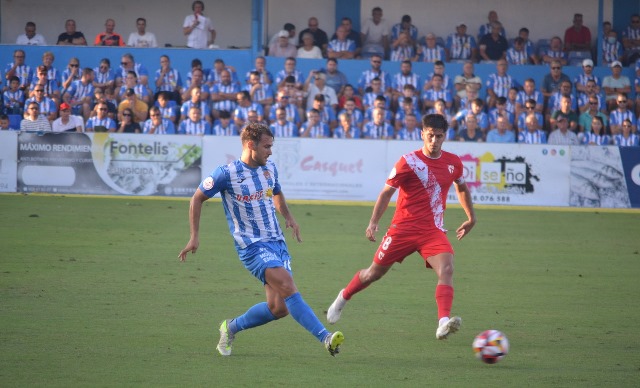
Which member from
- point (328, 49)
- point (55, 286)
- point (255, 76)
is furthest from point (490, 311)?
point (328, 49)

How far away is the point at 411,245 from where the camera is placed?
812 centimetres

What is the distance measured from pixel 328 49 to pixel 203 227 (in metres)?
9.32

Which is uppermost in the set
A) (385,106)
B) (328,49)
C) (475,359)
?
(328,49)

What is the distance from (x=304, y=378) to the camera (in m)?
6.62

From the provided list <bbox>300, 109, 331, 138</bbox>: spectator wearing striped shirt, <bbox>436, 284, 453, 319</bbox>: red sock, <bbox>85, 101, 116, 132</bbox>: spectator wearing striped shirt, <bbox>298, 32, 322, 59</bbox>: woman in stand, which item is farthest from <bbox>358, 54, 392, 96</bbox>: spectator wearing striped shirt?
<bbox>436, 284, 453, 319</bbox>: red sock

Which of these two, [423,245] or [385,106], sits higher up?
[385,106]

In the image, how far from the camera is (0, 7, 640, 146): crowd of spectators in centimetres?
2000

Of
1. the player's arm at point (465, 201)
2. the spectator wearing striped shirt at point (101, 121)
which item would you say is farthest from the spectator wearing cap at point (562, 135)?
the player's arm at point (465, 201)

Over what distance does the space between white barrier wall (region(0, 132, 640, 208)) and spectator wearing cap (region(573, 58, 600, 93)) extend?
3.56 m

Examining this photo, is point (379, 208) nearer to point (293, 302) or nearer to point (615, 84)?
point (293, 302)

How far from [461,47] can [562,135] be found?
4.76 m

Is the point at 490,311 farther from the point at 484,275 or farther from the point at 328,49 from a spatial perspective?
the point at 328,49

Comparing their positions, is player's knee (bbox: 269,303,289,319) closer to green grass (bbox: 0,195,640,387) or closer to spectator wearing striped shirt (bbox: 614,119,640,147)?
green grass (bbox: 0,195,640,387)

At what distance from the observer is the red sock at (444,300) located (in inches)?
299
